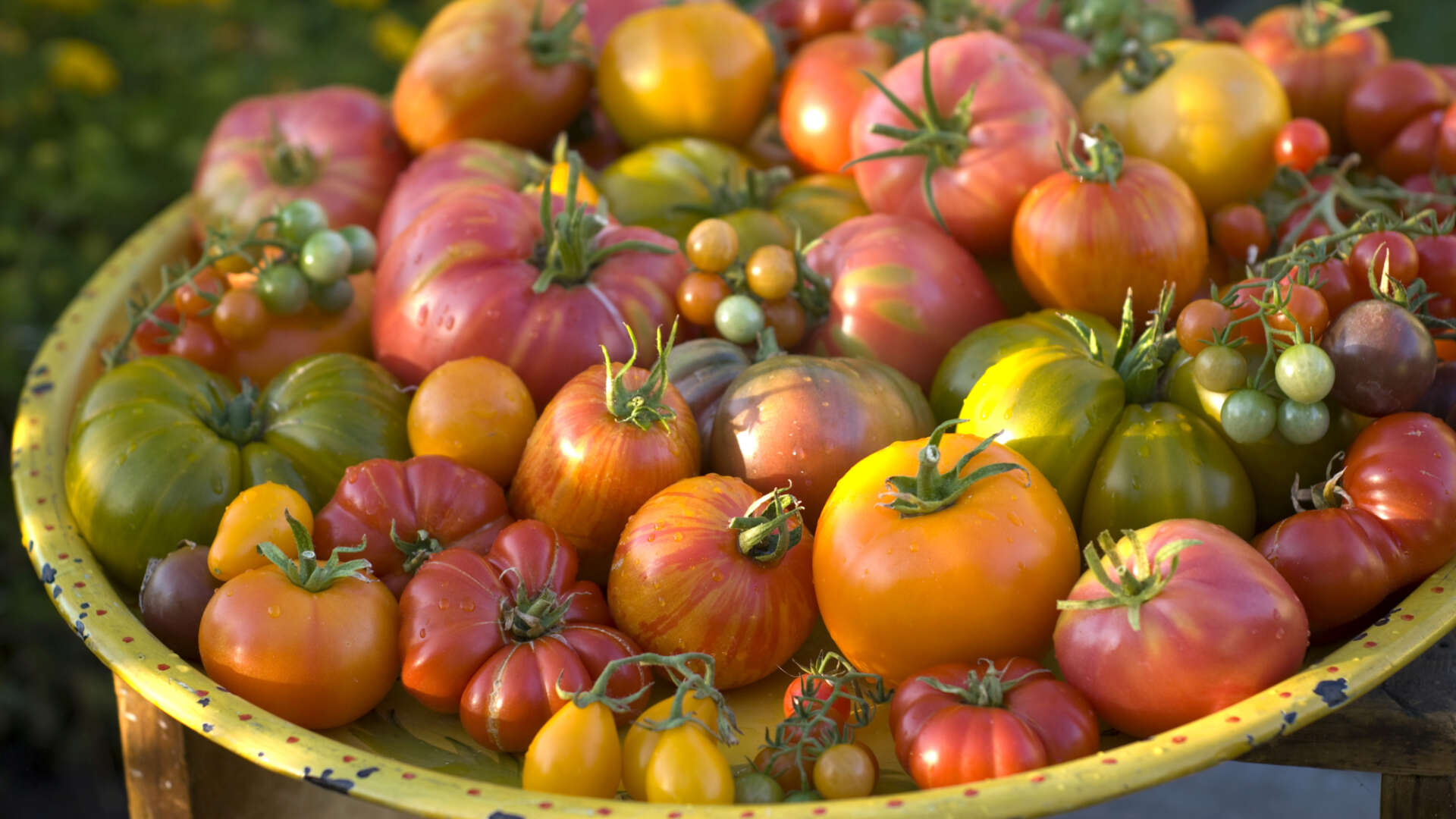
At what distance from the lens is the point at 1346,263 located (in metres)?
1.47

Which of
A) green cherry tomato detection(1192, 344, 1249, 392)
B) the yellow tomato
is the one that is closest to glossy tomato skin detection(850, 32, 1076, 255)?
the yellow tomato

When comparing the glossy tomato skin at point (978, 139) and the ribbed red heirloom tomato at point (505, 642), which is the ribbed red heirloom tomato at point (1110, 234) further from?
the ribbed red heirloom tomato at point (505, 642)

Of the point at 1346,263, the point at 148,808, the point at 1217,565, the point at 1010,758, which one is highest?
the point at 1346,263

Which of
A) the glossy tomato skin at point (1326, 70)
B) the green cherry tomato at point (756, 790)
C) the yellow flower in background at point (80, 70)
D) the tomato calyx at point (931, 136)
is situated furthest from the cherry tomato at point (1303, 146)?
the yellow flower in background at point (80, 70)

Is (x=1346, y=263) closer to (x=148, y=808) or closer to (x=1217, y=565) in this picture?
(x=1217, y=565)

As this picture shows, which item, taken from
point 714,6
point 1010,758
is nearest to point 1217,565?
point 1010,758

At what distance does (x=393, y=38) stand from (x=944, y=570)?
3.02 metres

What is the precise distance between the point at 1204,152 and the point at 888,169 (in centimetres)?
45

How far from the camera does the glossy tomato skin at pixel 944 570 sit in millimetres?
1241

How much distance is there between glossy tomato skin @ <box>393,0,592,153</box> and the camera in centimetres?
212

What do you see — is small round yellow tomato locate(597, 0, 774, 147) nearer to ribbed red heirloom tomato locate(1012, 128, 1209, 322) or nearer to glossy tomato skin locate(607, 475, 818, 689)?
ribbed red heirloom tomato locate(1012, 128, 1209, 322)

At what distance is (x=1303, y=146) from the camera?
5.82ft

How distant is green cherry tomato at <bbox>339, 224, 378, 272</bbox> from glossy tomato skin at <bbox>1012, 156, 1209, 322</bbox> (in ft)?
3.02

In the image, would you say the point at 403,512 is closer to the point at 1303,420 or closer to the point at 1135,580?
the point at 1135,580
